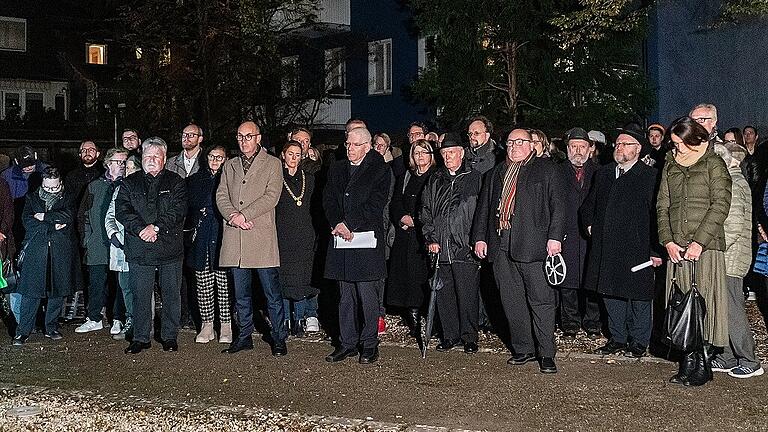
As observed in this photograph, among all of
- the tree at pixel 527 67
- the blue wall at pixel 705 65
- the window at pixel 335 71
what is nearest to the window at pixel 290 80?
the window at pixel 335 71

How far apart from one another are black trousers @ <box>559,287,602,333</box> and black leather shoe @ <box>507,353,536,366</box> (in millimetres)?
1568

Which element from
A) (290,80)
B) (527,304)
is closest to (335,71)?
(290,80)

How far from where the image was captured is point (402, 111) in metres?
23.5

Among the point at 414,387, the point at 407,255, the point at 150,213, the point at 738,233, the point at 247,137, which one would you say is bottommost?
the point at 414,387

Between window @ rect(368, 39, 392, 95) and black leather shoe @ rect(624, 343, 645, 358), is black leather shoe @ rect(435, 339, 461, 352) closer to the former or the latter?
black leather shoe @ rect(624, 343, 645, 358)

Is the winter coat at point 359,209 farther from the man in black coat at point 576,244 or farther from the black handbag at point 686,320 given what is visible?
the black handbag at point 686,320

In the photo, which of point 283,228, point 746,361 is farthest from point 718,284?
point 283,228

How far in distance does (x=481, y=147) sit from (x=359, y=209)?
4.98 feet

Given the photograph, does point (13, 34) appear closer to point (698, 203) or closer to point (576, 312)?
point (576, 312)

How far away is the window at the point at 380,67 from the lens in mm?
23953

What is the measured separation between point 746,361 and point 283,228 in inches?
174

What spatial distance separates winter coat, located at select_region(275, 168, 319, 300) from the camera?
33.5 feet

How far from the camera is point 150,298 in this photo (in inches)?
383

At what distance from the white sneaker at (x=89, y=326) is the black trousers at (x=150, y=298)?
1361mm
